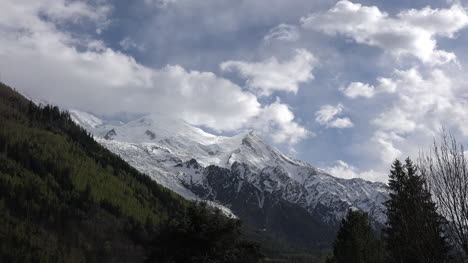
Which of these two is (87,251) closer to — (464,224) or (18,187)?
(18,187)

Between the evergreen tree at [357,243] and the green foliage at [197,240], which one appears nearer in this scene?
the green foliage at [197,240]

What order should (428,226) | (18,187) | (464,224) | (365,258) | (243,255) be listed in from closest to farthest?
(464,224), (428,226), (243,255), (365,258), (18,187)

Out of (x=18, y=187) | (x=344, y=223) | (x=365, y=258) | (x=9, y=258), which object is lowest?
(x=9, y=258)

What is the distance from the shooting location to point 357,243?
162 feet

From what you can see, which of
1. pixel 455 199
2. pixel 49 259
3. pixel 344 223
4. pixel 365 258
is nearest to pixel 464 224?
pixel 455 199

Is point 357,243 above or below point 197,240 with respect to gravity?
above

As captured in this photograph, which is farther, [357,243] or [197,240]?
[357,243]

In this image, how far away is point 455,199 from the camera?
60.3 feet

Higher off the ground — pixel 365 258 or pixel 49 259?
pixel 365 258

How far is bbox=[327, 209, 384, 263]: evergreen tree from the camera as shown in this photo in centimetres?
4665

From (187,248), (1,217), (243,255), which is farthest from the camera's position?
(1,217)

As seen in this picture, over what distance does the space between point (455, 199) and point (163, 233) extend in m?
20.9

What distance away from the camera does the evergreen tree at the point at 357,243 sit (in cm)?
4665

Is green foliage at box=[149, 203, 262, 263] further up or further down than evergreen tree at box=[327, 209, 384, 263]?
further down
